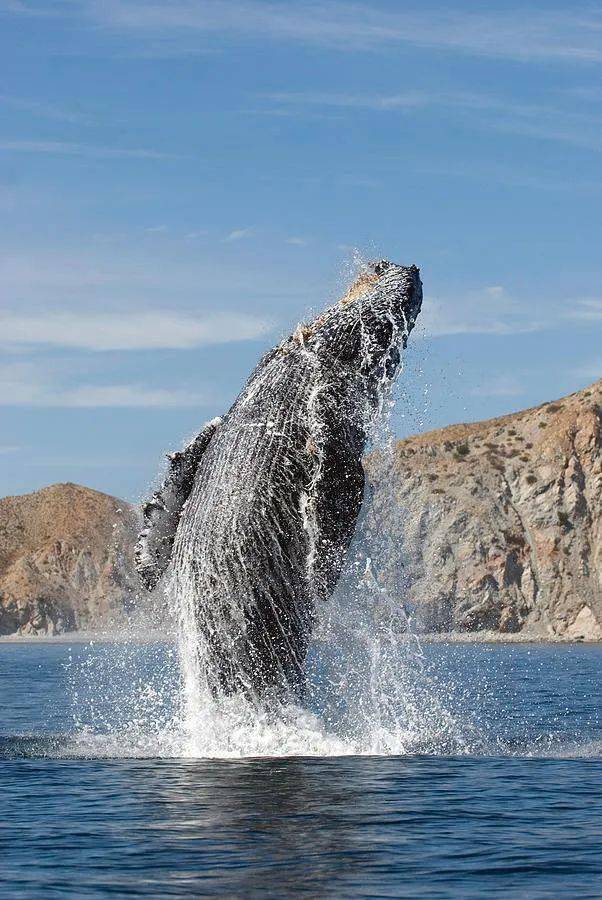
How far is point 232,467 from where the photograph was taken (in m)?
13.4

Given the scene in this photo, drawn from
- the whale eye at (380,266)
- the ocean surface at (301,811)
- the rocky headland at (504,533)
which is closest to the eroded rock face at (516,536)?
the rocky headland at (504,533)

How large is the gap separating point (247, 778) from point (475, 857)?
3469 mm

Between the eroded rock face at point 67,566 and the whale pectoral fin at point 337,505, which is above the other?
the eroded rock face at point 67,566

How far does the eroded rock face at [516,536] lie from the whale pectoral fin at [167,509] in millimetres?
63537

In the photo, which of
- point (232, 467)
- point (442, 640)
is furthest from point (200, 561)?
point (442, 640)

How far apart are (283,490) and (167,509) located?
63.0 inches

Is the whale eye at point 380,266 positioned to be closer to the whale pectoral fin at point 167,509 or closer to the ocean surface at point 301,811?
the whale pectoral fin at point 167,509

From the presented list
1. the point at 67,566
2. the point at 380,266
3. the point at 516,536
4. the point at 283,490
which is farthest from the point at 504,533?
the point at 283,490

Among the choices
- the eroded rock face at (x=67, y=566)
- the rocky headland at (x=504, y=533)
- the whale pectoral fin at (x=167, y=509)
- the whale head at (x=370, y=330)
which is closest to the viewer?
the whale head at (x=370, y=330)

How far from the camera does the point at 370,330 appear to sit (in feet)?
44.3

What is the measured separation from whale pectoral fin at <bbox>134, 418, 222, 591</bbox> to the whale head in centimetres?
151

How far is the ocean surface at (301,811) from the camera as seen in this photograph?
29.6 feet

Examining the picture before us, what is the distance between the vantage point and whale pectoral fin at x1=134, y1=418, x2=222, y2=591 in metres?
14.1

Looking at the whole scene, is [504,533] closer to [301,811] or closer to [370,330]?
[370,330]
